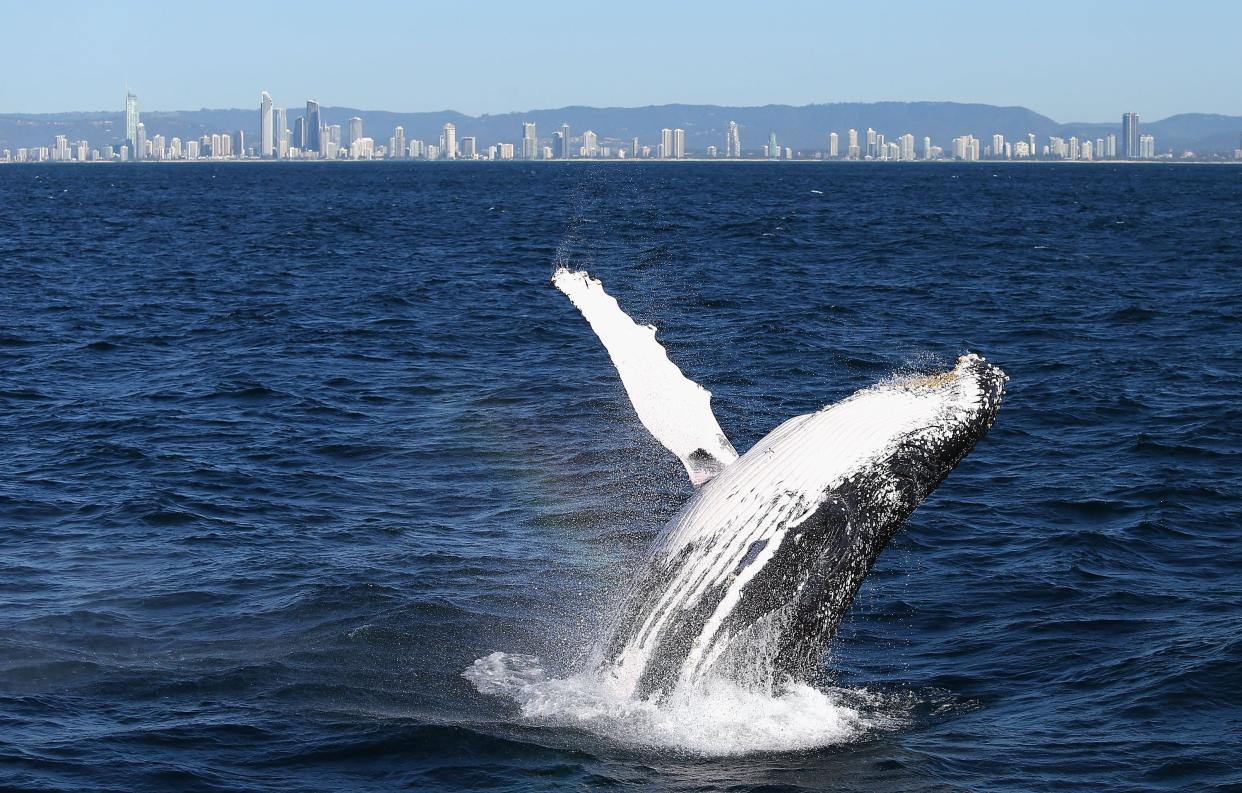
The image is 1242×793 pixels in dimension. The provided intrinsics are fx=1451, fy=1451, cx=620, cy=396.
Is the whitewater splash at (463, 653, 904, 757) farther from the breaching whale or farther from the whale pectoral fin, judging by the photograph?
the whale pectoral fin

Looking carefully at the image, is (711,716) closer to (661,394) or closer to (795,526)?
(795,526)

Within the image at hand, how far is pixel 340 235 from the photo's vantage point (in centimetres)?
6359

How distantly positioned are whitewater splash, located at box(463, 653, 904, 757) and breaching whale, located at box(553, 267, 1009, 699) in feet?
0.96

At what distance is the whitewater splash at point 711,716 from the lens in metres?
8.98

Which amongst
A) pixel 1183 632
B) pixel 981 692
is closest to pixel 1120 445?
pixel 1183 632

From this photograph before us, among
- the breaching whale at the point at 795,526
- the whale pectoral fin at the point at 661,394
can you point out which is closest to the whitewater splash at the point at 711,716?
the breaching whale at the point at 795,526

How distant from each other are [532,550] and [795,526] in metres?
5.66

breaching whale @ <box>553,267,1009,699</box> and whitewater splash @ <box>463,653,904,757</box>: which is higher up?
breaching whale @ <box>553,267,1009,699</box>

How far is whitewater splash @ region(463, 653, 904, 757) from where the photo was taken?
8.98m

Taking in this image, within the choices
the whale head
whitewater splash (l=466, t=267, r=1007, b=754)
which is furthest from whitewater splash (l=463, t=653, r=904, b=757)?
the whale head

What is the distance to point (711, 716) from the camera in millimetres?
9055

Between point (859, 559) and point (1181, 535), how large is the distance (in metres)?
7.58

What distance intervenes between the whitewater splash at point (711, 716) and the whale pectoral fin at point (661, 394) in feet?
4.61

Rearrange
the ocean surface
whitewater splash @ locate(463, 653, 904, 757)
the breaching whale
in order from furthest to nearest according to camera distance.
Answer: the ocean surface < whitewater splash @ locate(463, 653, 904, 757) < the breaching whale
